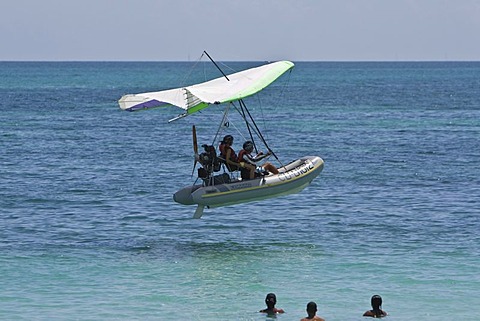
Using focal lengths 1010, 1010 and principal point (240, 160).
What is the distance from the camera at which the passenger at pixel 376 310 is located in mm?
22000

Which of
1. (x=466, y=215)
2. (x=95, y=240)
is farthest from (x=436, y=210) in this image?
(x=95, y=240)

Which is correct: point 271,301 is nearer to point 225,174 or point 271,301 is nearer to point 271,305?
point 271,305

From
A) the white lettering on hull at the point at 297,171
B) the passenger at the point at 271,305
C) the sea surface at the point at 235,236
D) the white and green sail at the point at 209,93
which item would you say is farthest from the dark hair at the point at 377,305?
the white lettering on hull at the point at 297,171

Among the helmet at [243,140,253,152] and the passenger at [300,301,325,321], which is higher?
the helmet at [243,140,253,152]

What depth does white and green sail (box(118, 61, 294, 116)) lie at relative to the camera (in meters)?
27.8

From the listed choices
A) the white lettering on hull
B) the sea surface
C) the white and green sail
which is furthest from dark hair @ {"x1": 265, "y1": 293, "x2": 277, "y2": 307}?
the white lettering on hull

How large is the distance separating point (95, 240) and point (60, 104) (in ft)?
250

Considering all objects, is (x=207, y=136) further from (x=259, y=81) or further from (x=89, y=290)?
(x=89, y=290)

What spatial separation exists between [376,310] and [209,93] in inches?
349

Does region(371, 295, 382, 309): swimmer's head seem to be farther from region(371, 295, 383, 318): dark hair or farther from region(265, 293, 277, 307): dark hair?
region(265, 293, 277, 307): dark hair

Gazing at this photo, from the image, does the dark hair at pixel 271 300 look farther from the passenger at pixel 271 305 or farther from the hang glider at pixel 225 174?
the hang glider at pixel 225 174

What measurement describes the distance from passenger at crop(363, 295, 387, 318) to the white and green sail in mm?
7159

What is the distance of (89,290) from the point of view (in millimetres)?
25047

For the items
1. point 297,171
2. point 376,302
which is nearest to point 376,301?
point 376,302
